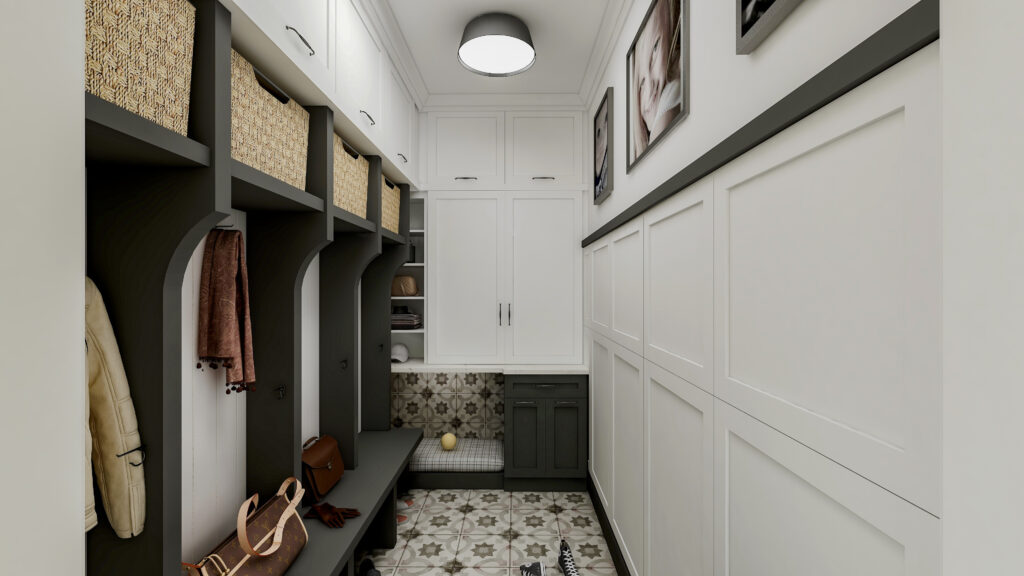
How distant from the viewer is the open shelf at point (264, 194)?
45.7 inches

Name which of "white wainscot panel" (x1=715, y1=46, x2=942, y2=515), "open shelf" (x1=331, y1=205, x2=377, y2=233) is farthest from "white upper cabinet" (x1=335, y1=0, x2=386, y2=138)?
"white wainscot panel" (x1=715, y1=46, x2=942, y2=515)

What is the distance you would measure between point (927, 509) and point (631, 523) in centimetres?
157

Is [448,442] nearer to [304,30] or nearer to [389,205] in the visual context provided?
[389,205]

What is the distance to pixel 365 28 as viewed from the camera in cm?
204

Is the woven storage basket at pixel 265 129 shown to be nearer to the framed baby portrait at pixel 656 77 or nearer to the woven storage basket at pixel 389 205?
the woven storage basket at pixel 389 205

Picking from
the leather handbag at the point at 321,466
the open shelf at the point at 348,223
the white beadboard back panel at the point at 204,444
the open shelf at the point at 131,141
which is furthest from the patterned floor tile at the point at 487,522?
the open shelf at the point at 131,141

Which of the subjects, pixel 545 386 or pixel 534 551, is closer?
pixel 534 551

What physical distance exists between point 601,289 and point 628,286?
2.06 ft

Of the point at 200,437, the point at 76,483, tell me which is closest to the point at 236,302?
the point at 200,437

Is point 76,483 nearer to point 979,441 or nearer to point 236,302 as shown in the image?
point 979,441

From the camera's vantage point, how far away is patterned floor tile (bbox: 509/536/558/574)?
2281mm

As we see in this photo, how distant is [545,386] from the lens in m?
3.09

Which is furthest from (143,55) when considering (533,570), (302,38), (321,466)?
(533,570)

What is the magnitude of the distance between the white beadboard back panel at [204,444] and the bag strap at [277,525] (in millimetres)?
119
